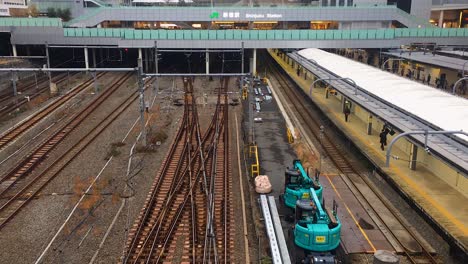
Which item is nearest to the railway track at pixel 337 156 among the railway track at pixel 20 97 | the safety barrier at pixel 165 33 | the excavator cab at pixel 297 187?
the excavator cab at pixel 297 187

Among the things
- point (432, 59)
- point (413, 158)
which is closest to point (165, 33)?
point (432, 59)

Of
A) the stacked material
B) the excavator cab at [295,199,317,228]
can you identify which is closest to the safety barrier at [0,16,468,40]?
the stacked material

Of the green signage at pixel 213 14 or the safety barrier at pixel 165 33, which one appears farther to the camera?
the green signage at pixel 213 14

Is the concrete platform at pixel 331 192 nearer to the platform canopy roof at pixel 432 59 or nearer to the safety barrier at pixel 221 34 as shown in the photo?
the platform canopy roof at pixel 432 59

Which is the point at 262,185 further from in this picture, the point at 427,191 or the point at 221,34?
the point at 221,34

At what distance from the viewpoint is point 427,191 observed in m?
20.0

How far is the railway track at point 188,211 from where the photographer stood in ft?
52.9

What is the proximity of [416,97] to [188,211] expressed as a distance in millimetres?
15649

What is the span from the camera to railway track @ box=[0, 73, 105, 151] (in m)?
29.9

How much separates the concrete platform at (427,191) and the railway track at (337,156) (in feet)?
3.01

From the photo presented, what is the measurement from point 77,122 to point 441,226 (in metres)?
26.5

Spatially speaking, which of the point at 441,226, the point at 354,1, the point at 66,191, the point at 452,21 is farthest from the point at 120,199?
the point at 452,21

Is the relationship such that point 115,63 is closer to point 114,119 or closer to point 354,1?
point 114,119

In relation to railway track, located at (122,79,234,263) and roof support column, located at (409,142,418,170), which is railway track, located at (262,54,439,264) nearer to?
roof support column, located at (409,142,418,170)
